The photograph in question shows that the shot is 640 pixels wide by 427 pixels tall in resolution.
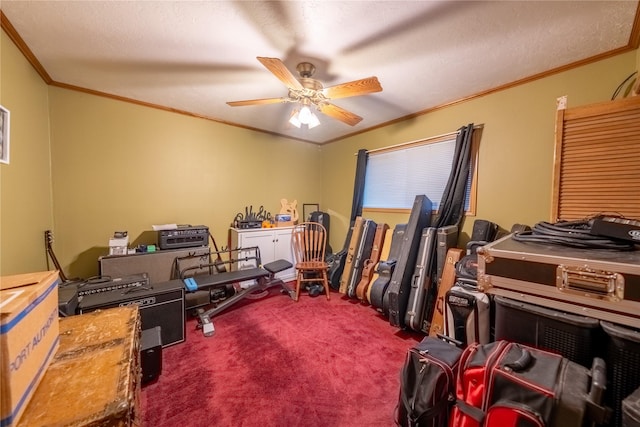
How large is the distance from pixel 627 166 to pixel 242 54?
2751 millimetres

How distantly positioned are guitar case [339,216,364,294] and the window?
1.69ft

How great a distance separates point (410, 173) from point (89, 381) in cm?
327

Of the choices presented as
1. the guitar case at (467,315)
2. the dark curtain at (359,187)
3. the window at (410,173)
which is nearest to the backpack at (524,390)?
the guitar case at (467,315)

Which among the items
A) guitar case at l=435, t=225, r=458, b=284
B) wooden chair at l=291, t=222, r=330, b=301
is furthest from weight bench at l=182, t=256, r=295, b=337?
guitar case at l=435, t=225, r=458, b=284

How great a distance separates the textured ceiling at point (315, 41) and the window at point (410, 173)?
0.68m

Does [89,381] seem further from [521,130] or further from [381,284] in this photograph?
[521,130]

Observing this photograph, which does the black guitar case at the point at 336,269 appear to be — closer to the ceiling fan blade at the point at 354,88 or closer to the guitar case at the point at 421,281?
the guitar case at the point at 421,281

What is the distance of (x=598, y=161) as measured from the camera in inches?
Result: 63.5

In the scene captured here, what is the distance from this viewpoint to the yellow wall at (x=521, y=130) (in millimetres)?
1887

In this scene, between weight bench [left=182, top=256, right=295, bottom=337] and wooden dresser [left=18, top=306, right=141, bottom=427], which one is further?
weight bench [left=182, top=256, right=295, bottom=337]

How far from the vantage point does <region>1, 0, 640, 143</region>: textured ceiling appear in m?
1.42

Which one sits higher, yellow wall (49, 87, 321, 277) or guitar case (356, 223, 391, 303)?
yellow wall (49, 87, 321, 277)

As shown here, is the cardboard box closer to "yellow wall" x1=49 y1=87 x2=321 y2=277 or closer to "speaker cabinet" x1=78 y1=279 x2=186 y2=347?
"speaker cabinet" x1=78 y1=279 x2=186 y2=347

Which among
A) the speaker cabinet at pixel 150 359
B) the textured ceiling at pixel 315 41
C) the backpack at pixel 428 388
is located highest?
the textured ceiling at pixel 315 41
